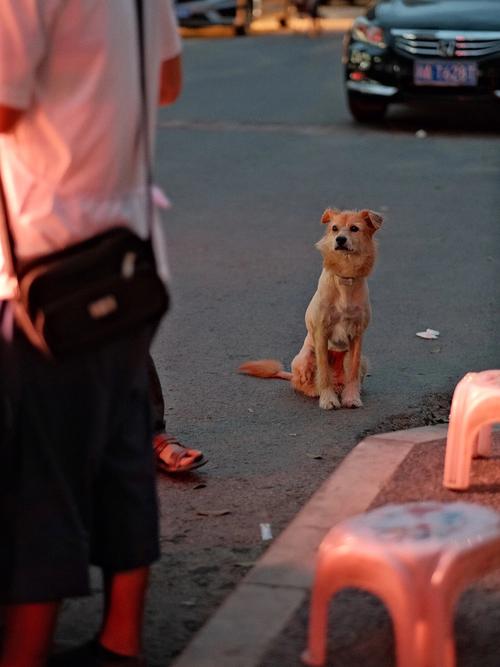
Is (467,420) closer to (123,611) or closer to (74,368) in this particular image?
(123,611)

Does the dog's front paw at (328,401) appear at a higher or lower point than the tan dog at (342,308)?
lower

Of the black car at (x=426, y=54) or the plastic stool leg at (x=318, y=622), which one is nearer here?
the plastic stool leg at (x=318, y=622)

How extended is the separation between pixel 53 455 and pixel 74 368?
190mm

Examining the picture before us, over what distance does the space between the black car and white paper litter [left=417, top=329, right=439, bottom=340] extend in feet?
21.0

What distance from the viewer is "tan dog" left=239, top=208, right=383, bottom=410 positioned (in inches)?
232

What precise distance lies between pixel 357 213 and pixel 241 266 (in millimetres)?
2485

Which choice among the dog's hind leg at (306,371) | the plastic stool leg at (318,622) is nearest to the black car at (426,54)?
the dog's hind leg at (306,371)

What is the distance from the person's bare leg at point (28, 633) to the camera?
323cm

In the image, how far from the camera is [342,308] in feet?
19.4

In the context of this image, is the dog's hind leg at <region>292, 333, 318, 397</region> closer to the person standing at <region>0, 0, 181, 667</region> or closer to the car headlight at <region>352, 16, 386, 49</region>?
the person standing at <region>0, 0, 181, 667</region>

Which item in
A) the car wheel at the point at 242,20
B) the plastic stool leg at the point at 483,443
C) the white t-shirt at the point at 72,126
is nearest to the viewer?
the white t-shirt at the point at 72,126

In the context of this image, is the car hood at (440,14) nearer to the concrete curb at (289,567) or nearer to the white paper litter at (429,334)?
the white paper litter at (429,334)

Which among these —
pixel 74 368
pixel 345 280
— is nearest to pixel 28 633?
pixel 74 368

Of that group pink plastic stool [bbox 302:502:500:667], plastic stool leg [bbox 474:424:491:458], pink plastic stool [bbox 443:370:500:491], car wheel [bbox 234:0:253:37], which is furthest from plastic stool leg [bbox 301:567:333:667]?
car wheel [bbox 234:0:253:37]
